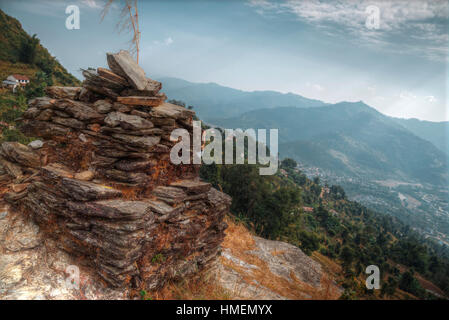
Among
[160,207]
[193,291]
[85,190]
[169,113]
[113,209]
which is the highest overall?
[169,113]

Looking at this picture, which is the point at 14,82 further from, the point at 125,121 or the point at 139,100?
the point at 125,121

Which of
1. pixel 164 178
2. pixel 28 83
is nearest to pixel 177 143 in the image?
pixel 164 178

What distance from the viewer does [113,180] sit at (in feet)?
Answer: 22.9

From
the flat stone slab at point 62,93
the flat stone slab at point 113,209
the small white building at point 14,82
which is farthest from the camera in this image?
the small white building at point 14,82

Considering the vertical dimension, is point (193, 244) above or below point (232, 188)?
above

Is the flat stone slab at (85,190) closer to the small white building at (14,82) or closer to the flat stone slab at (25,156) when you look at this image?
the flat stone slab at (25,156)

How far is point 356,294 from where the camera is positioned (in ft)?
21.8

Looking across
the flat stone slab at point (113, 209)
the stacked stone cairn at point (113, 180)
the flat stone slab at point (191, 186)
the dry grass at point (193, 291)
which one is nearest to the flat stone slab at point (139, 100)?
the stacked stone cairn at point (113, 180)

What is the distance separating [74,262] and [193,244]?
378cm

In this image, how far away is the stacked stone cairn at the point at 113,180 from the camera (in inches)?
243

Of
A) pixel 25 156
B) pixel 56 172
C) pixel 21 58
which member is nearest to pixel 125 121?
pixel 56 172

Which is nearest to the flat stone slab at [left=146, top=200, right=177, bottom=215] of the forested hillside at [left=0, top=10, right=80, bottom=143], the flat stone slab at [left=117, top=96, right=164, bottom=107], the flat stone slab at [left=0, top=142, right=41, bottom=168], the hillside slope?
the flat stone slab at [left=117, top=96, right=164, bottom=107]
